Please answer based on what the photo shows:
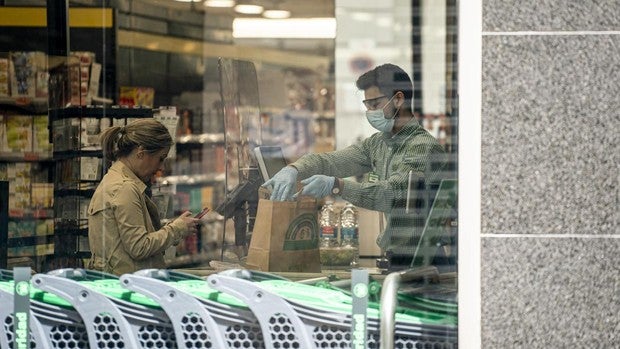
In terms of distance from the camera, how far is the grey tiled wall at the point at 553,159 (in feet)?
10.6

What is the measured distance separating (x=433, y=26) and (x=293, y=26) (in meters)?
2.96

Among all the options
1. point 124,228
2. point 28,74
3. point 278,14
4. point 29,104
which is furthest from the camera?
point 28,74

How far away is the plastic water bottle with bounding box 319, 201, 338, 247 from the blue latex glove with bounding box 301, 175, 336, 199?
0.04 meters

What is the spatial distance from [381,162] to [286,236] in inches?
16.6

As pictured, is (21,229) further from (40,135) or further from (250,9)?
(250,9)

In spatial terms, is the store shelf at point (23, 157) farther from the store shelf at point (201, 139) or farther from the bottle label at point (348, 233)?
the bottle label at point (348, 233)

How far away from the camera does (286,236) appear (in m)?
3.84

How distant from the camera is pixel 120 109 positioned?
481cm

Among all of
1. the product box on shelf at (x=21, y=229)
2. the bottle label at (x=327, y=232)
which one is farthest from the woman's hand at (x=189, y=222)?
the bottle label at (x=327, y=232)

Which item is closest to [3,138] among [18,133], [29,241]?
[18,133]

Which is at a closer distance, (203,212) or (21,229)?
(203,212)

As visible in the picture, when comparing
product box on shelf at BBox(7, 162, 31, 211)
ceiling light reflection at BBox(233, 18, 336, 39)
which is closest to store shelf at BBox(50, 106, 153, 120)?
product box on shelf at BBox(7, 162, 31, 211)

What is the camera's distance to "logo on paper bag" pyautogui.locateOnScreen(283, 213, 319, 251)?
12.5 feet

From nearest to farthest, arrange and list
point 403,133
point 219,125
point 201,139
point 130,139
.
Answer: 1. point 403,133
2. point 130,139
3. point 219,125
4. point 201,139
